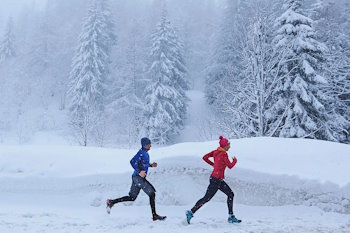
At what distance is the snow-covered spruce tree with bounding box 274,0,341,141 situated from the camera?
15266 millimetres

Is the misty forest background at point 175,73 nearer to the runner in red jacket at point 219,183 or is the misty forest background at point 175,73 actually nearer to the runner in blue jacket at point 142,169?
the runner in red jacket at point 219,183

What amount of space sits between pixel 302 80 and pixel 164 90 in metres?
14.7

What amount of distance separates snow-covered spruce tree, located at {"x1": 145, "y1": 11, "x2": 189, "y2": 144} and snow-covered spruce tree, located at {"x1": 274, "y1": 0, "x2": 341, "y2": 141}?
1341cm

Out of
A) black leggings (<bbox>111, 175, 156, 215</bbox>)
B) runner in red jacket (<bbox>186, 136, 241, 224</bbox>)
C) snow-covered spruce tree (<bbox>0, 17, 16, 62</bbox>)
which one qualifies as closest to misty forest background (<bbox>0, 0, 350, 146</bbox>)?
snow-covered spruce tree (<bbox>0, 17, 16, 62</bbox>)

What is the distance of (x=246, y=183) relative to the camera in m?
7.94

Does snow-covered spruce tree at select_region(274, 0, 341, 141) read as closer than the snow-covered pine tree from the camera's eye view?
No

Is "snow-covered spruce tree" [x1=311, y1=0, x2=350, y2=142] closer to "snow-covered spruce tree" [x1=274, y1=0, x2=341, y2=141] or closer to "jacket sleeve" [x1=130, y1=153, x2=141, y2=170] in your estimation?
"snow-covered spruce tree" [x1=274, y1=0, x2=341, y2=141]

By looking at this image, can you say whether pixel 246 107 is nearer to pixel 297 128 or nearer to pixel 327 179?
pixel 297 128

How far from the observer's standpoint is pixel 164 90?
28547mm

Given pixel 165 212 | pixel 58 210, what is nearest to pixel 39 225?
pixel 58 210

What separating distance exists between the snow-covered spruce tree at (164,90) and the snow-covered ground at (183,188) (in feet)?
59.7

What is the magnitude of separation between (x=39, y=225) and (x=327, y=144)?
23.8 ft

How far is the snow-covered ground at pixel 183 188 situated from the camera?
653cm

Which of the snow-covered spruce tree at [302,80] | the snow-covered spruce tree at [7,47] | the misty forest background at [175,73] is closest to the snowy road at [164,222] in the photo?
the misty forest background at [175,73]
